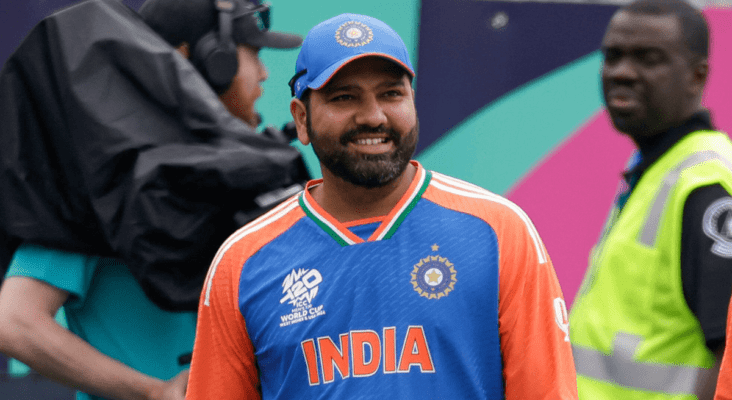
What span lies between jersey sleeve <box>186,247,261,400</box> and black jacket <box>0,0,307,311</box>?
0.26 metres

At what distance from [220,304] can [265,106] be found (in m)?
2.50

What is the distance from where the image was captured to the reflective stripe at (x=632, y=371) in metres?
2.21

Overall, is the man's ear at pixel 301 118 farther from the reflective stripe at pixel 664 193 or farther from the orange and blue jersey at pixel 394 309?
the reflective stripe at pixel 664 193

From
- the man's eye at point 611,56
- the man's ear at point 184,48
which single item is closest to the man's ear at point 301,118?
the man's ear at point 184,48

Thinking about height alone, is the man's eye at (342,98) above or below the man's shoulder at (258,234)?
above

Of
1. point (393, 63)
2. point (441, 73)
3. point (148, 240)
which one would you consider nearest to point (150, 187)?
point (148, 240)

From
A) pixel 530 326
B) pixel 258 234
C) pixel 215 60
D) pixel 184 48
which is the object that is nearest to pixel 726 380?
pixel 530 326

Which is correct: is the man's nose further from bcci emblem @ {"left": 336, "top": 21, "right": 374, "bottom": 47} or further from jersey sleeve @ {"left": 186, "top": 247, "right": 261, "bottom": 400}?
jersey sleeve @ {"left": 186, "top": 247, "right": 261, "bottom": 400}

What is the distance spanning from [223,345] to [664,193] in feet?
4.35

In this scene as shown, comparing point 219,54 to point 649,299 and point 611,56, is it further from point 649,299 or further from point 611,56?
point 649,299

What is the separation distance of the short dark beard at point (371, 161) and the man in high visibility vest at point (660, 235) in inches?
36.1

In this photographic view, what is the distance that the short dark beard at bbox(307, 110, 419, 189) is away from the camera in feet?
5.33

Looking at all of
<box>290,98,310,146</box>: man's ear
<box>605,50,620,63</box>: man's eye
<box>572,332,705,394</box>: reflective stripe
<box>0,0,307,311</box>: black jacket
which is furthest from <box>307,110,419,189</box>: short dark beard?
<box>605,50,620,63</box>: man's eye

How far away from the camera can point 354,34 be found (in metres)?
1.65
